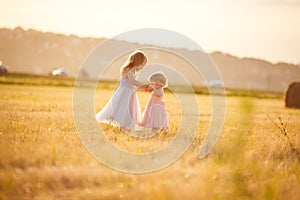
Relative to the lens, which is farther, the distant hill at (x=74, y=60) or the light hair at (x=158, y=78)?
the distant hill at (x=74, y=60)

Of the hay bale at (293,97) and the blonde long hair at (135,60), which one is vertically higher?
the blonde long hair at (135,60)

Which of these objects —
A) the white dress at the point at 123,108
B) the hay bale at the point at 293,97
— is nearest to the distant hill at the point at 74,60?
the hay bale at the point at 293,97

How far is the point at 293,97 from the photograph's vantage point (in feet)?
72.5

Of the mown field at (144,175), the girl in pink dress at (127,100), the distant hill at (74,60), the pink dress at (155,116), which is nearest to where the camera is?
the mown field at (144,175)

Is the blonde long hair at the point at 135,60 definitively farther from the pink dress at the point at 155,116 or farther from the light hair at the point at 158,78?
the pink dress at the point at 155,116

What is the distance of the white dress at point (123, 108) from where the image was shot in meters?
9.34

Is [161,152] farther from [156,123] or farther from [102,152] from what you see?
[156,123]

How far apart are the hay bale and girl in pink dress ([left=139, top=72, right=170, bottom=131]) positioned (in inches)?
541

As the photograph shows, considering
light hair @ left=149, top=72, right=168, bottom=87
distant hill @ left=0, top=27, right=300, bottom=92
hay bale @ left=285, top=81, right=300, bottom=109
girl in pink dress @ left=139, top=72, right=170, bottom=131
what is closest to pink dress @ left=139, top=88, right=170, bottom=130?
girl in pink dress @ left=139, top=72, right=170, bottom=131

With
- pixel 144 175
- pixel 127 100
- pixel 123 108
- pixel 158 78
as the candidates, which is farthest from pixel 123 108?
pixel 144 175

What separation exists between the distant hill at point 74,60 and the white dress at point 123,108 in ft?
256

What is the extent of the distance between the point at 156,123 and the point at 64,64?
91.9 meters

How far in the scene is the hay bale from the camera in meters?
22.1

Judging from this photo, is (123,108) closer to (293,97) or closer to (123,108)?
(123,108)
